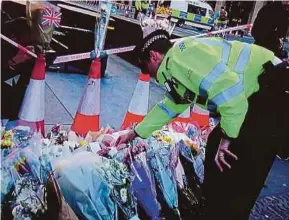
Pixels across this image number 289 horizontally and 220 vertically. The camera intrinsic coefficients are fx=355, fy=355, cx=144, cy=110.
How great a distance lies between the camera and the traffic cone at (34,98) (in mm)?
2730

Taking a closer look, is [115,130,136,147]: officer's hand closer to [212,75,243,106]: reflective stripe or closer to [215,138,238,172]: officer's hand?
[215,138,238,172]: officer's hand

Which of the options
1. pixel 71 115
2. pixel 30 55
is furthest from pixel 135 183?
pixel 71 115

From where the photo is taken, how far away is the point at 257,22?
2.70 m

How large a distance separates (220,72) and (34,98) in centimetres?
157

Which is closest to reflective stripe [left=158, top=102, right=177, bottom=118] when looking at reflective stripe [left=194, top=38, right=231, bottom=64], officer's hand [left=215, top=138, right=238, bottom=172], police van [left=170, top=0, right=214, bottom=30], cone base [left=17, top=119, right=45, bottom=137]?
officer's hand [left=215, top=138, right=238, bottom=172]

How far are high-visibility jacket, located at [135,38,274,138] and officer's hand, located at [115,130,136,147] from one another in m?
0.55

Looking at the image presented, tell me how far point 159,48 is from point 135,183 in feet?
2.70

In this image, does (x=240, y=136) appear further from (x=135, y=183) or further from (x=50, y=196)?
(x=50, y=196)

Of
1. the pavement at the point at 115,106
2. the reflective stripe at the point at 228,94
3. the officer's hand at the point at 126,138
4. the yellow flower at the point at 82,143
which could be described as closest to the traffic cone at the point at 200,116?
the pavement at the point at 115,106

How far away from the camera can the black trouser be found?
Result: 2.03 metres

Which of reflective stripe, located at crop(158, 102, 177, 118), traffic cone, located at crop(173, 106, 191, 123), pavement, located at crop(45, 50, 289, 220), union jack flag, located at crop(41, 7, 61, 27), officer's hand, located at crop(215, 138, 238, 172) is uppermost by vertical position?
union jack flag, located at crop(41, 7, 61, 27)

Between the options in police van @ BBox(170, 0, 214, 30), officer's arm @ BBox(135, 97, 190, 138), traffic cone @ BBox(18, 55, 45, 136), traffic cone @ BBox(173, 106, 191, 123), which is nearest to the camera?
officer's arm @ BBox(135, 97, 190, 138)

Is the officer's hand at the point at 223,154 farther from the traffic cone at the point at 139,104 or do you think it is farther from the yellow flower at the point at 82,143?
the traffic cone at the point at 139,104

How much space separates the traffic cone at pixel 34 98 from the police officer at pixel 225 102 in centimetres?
91
